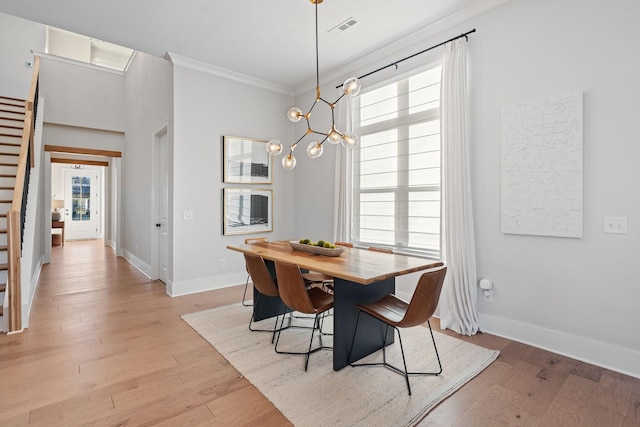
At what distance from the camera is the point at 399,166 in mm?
3900

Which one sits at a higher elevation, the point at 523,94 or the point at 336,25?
the point at 336,25

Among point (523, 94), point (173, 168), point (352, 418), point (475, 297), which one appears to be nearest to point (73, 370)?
point (352, 418)

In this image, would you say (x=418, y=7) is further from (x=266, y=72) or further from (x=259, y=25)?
(x=266, y=72)

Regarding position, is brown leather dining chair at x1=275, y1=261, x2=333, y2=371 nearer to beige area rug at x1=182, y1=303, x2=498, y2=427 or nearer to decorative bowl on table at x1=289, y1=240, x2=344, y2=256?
beige area rug at x1=182, y1=303, x2=498, y2=427

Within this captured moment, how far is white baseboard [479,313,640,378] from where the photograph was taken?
7.65 feet

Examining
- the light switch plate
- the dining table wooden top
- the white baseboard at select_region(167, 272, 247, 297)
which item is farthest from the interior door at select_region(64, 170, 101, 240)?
the light switch plate

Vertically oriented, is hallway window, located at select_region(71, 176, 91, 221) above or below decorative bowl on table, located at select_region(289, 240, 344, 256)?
above

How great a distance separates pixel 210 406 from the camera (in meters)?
1.96

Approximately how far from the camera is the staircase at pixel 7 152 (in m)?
3.96

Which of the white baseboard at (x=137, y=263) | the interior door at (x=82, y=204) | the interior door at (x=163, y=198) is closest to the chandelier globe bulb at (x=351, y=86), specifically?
the interior door at (x=163, y=198)

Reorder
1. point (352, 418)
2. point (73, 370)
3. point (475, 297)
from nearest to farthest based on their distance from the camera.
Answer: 1. point (352, 418)
2. point (73, 370)
3. point (475, 297)

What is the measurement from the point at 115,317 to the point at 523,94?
454 centimetres

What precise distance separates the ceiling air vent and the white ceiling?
0.05 meters

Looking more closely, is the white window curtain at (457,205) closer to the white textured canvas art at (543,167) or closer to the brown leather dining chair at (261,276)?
the white textured canvas art at (543,167)
